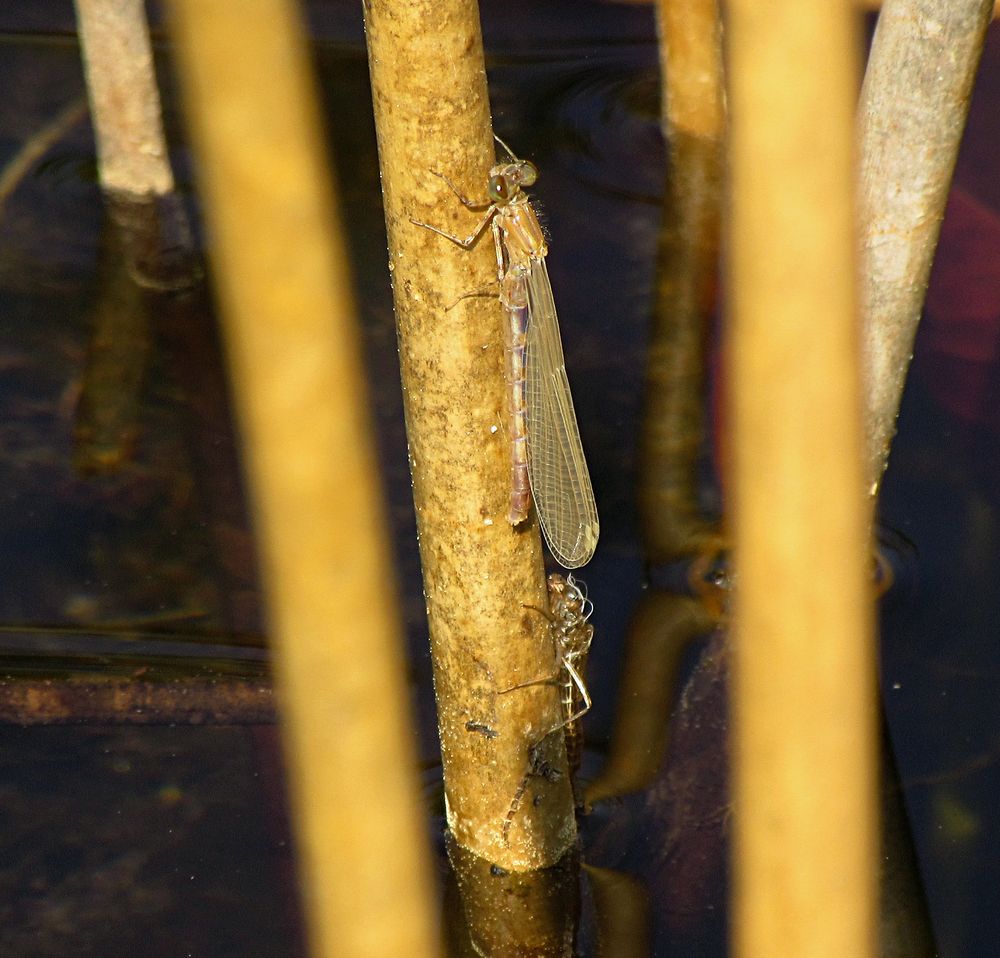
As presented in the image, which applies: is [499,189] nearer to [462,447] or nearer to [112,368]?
[462,447]

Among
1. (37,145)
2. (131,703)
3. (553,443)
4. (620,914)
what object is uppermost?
(553,443)

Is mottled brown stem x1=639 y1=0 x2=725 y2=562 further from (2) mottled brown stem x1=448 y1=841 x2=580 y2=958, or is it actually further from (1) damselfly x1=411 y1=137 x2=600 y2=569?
(2) mottled brown stem x1=448 y1=841 x2=580 y2=958

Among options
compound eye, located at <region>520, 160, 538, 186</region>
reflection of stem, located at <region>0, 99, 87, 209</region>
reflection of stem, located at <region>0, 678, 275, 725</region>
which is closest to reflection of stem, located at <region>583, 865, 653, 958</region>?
reflection of stem, located at <region>0, 678, 275, 725</region>

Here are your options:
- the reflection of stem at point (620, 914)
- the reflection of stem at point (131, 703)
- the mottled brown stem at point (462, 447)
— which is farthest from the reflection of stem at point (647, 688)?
the reflection of stem at point (131, 703)

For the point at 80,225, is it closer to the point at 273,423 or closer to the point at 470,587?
the point at 470,587

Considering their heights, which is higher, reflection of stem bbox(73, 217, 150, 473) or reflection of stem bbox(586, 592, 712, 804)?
reflection of stem bbox(73, 217, 150, 473)

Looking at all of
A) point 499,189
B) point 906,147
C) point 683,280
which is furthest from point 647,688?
point 683,280

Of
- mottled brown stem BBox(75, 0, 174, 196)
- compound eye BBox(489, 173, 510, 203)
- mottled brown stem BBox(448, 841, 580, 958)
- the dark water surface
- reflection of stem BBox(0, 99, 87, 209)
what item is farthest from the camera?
reflection of stem BBox(0, 99, 87, 209)

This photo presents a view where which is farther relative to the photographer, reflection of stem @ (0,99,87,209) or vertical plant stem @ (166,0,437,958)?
reflection of stem @ (0,99,87,209)
